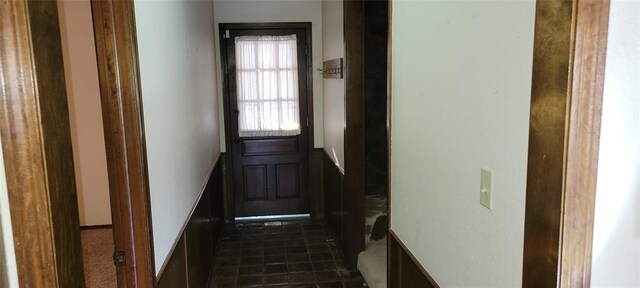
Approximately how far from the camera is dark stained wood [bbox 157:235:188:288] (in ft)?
6.19

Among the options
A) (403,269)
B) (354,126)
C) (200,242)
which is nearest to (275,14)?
(354,126)

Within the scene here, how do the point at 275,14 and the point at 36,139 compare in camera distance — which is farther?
the point at 275,14

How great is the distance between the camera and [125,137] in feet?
5.09

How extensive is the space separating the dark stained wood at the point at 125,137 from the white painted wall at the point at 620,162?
4.40 ft

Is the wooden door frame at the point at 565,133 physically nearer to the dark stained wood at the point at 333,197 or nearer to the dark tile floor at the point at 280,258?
the dark tile floor at the point at 280,258

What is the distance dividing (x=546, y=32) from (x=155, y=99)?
1.48m

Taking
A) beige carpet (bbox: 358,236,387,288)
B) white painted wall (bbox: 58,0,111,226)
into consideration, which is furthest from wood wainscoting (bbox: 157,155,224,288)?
beige carpet (bbox: 358,236,387,288)

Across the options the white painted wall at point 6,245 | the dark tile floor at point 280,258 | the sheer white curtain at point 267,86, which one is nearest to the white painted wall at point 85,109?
the dark tile floor at point 280,258

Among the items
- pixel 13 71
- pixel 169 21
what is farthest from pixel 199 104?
pixel 13 71

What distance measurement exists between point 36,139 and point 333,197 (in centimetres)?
359

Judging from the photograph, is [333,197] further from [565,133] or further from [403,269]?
[565,133]

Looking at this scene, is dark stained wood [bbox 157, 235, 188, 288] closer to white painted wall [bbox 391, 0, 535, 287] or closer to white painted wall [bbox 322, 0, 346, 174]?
white painted wall [bbox 391, 0, 535, 287]

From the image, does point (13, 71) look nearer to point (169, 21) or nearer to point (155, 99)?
point (155, 99)

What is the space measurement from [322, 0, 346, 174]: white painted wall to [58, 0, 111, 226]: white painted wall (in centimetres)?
191
